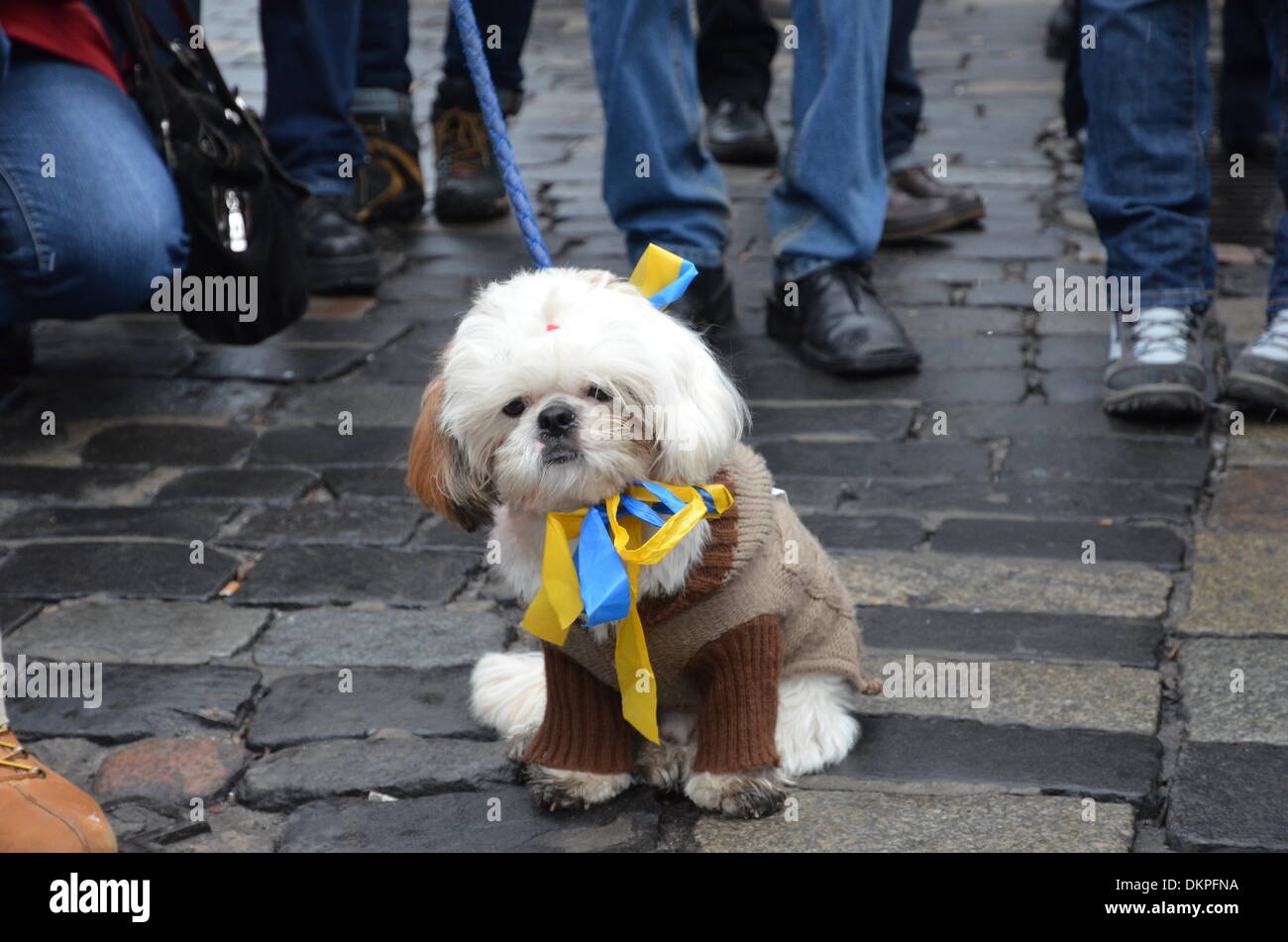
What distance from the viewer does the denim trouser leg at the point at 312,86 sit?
4809 mm

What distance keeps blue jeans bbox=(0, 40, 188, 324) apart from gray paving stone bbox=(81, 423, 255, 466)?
1.08 feet

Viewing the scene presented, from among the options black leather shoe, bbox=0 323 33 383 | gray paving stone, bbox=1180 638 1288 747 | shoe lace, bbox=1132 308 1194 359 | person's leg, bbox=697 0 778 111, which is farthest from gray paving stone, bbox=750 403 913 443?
person's leg, bbox=697 0 778 111

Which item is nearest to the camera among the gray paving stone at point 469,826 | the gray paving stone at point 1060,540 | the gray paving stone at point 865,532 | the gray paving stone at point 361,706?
the gray paving stone at point 469,826

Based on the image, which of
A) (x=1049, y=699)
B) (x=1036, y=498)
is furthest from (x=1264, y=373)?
(x=1049, y=699)

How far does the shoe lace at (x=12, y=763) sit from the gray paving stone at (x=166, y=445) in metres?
1.53

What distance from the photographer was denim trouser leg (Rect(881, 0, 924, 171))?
538 centimetres

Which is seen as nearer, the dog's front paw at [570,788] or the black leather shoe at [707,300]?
the dog's front paw at [570,788]

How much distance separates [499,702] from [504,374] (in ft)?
2.42

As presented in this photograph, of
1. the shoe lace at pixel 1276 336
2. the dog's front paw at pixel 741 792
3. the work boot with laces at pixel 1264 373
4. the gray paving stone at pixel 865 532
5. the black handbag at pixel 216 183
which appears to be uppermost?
the black handbag at pixel 216 183

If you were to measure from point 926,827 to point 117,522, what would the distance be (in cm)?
205

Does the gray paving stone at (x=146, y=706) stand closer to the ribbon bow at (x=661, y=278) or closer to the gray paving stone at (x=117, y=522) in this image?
the gray paving stone at (x=117, y=522)

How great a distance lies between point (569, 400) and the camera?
2066mm

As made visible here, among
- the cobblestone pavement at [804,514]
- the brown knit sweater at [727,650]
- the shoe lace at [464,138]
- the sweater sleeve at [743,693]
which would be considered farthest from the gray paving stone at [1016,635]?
the shoe lace at [464,138]

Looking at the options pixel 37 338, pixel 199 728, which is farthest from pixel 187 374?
pixel 199 728
